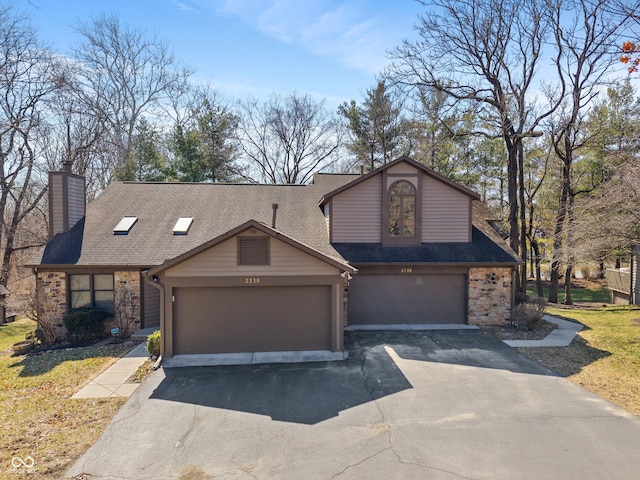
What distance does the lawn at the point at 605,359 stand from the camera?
8.15 meters

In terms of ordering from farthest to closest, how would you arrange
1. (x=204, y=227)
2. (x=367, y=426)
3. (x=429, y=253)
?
(x=204, y=227), (x=429, y=253), (x=367, y=426)

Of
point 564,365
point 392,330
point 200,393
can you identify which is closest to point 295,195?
point 392,330

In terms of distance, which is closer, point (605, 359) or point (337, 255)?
point (605, 359)

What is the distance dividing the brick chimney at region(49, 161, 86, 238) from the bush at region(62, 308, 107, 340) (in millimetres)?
3606

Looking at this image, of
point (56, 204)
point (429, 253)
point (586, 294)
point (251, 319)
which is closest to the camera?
point (251, 319)

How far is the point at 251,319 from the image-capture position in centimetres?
1041

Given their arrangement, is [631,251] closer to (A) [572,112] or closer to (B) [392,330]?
(A) [572,112]

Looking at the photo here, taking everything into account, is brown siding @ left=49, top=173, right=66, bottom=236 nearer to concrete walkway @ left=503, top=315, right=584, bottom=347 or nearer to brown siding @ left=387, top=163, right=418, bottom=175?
brown siding @ left=387, top=163, right=418, bottom=175

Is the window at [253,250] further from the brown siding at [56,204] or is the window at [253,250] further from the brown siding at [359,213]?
the brown siding at [56,204]

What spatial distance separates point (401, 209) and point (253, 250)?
6.60 m

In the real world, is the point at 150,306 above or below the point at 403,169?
below

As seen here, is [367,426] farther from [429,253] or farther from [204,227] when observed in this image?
[204,227]

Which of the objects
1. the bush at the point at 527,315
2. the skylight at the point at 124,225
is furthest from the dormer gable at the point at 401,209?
the skylight at the point at 124,225

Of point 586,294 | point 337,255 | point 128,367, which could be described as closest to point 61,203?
point 128,367
